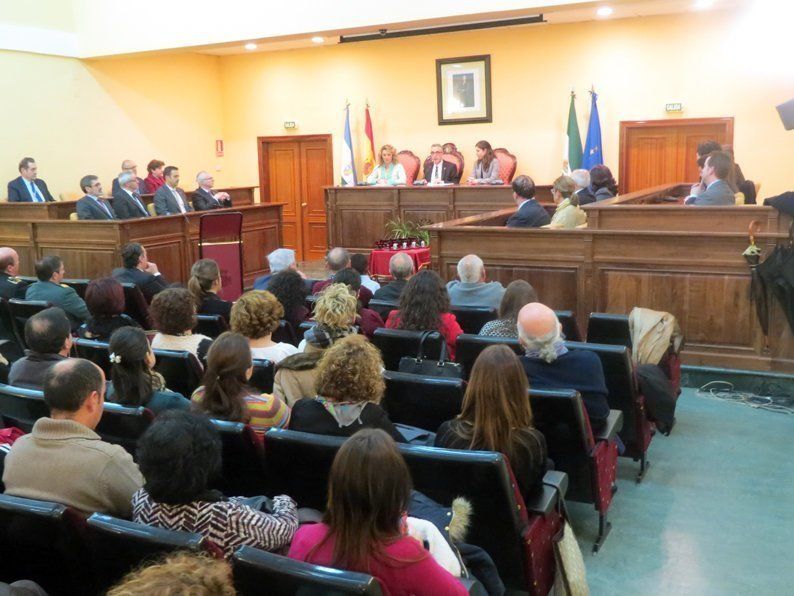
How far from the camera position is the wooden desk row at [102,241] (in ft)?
26.5

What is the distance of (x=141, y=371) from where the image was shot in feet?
9.98

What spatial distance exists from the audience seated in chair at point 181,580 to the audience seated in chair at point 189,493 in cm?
61

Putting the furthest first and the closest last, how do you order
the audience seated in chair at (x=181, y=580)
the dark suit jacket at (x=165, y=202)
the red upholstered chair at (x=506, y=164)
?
the red upholstered chair at (x=506, y=164)
the dark suit jacket at (x=165, y=202)
the audience seated in chair at (x=181, y=580)

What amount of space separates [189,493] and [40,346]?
1782 millimetres

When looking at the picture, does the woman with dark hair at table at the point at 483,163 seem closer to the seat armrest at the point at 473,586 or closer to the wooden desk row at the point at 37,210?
the wooden desk row at the point at 37,210

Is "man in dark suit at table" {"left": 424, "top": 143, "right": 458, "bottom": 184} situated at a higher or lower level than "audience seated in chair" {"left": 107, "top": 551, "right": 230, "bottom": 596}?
higher

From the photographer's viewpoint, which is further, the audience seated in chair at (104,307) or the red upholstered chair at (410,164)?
the red upholstered chair at (410,164)

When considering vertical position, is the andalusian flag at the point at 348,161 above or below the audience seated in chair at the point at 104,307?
above

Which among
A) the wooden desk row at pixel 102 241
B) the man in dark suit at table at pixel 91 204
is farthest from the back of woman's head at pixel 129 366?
the man in dark suit at table at pixel 91 204

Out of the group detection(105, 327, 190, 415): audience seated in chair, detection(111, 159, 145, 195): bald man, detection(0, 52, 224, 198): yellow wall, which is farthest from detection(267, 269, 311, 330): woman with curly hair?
detection(0, 52, 224, 198): yellow wall

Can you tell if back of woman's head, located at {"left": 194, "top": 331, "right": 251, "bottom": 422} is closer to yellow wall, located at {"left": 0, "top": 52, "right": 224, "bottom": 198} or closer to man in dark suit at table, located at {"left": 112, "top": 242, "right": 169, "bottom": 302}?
man in dark suit at table, located at {"left": 112, "top": 242, "right": 169, "bottom": 302}

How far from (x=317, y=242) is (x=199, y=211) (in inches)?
152

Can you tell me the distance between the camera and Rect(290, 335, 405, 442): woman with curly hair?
2.52m

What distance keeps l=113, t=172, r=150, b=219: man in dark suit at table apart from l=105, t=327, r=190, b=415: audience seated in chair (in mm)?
6242
